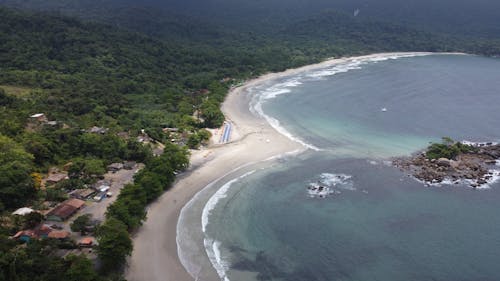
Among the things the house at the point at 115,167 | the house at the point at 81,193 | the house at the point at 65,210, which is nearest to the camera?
the house at the point at 65,210

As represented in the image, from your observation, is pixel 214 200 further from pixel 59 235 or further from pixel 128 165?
pixel 59 235

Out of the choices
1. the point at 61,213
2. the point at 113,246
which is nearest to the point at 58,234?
the point at 61,213

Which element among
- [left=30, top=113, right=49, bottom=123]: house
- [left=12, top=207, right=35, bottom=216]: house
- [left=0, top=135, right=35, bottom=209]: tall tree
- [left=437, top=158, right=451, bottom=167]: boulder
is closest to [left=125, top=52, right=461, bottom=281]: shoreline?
[left=12, top=207, right=35, bottom=216]: house

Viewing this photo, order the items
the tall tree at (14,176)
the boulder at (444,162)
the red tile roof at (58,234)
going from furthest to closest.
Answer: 1. the boulder at (444,162)
2. the tall tree at (14,176)
3. the red tile roof at (58,234)

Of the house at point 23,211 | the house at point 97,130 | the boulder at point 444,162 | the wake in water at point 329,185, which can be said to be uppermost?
the house at point 97,130

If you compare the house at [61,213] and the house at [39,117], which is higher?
the house at [39,117]

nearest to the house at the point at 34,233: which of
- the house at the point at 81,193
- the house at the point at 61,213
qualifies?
the house at the point at 61,213

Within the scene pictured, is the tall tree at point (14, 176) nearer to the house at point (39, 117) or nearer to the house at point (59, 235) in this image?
the house at point (59, 235)
